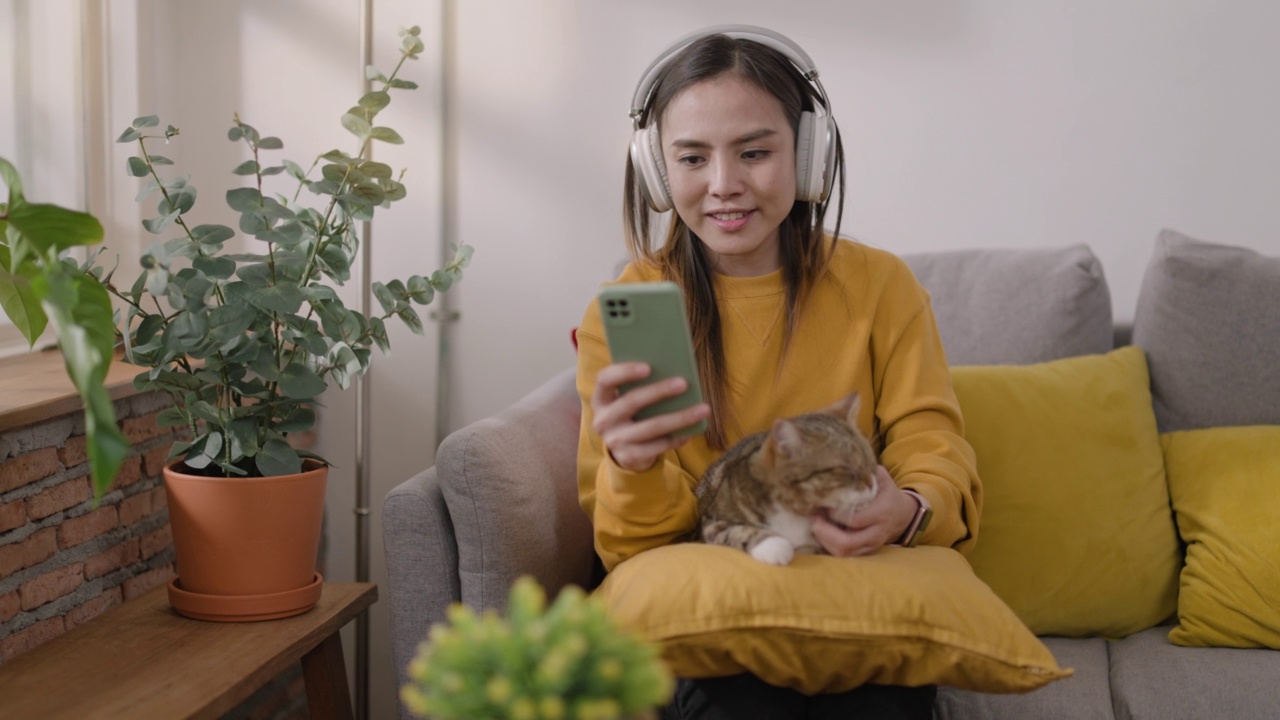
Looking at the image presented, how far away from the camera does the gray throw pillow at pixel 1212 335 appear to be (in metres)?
1.96

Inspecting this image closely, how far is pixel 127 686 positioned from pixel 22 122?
3.75 feet

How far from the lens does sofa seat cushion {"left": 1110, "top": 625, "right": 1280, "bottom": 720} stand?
1.53m

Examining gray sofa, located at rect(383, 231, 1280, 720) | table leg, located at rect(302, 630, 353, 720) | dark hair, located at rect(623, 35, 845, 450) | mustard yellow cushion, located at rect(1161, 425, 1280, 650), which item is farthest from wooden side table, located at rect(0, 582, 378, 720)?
mustard yellow cushion, located at rect(1161, 425, 1280, 650)

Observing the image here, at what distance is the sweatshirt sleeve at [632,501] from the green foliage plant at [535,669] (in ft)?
2.00

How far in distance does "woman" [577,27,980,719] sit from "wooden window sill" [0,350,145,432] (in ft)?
2.50

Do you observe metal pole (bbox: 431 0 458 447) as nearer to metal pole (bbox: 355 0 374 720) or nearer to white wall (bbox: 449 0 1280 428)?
white wall (bbox: 449 0 1280 428)

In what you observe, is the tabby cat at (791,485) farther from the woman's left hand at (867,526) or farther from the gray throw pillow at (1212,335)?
the gray throw pillow at (1212,335)

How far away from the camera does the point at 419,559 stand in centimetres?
165

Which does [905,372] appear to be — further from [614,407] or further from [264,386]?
[264,386]

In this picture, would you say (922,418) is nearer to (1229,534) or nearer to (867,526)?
(867,526)

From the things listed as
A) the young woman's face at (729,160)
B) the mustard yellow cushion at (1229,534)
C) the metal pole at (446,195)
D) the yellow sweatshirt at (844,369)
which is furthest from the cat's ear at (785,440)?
the metal pole at (446,195)

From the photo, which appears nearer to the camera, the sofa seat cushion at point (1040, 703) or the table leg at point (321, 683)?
the sofa seat cushion at point (1040, 703)

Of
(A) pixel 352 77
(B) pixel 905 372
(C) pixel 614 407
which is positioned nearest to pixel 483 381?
(A) pixel 352 77

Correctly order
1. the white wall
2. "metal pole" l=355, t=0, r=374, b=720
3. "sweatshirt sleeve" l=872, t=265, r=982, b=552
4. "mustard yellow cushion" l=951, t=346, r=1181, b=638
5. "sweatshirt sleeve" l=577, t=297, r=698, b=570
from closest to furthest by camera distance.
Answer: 1. "sweatshirt sleeve" l=577, t=297, r=698, b=570
2. "sweatshirt sleeve" l=872, t=265, r=982, b=552
3. "mustard yellow cushion" l=951, t=346, r=1181, b=638
4. the white wall
5. "metal pole" l=355, t=0, r=374, b=720
